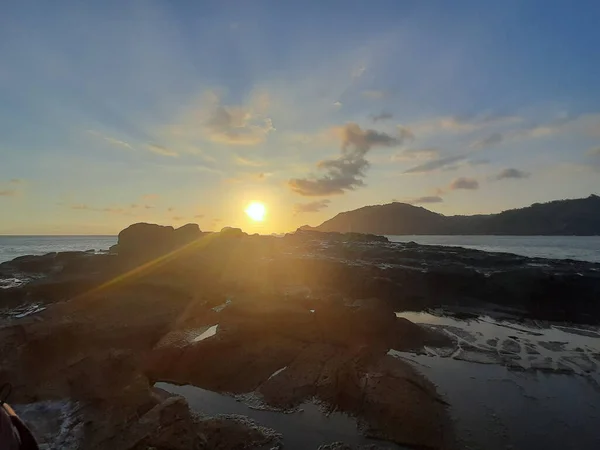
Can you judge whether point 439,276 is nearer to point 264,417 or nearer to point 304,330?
point 304,330

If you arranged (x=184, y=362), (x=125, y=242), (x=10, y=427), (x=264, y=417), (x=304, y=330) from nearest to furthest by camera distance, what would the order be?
(x=10, y=427), (x=264, y=417), (x=184, y=362), (x=304, y=330), (x=125, y=242)

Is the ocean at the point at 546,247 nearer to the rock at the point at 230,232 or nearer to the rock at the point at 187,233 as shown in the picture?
the rock at the point at 230,232

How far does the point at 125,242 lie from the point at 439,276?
34.5 m

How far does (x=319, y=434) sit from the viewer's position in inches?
416

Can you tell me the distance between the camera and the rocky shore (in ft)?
33.4

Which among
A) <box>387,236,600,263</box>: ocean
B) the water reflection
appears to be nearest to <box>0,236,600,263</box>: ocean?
<box>387,236,600,263</box>: ocean

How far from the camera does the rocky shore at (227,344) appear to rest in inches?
401

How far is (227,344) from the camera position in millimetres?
15562

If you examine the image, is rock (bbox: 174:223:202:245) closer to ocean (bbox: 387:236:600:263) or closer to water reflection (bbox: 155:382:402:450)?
water reflection (bbox: 155:382:402:450)

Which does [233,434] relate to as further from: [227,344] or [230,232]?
[230,232]

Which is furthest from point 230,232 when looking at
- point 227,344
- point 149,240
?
point 227,344

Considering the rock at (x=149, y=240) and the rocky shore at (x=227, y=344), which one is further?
the rock at (x=149, y=240)

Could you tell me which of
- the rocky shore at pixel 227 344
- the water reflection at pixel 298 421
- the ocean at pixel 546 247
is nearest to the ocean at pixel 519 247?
the ocean at pixel 546 247

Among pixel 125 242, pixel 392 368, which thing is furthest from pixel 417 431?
pixel 125 242
